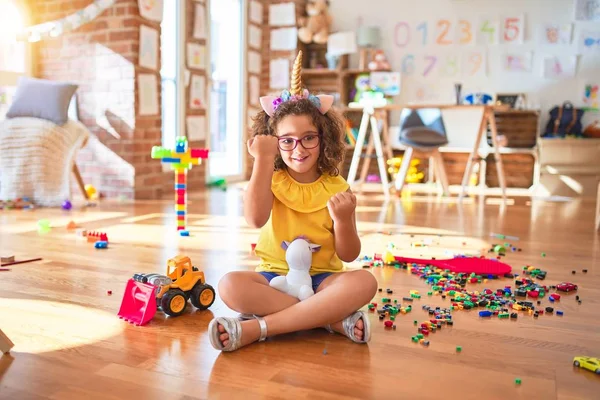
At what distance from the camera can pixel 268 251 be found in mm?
1465

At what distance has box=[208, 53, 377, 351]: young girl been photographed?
129 centimetres

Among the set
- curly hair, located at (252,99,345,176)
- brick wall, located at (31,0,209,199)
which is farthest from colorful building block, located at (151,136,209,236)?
brick wall, located at (31,0,209,199)

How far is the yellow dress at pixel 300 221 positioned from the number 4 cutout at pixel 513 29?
4821mm

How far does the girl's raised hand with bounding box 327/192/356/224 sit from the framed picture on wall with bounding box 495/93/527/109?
4696 mm

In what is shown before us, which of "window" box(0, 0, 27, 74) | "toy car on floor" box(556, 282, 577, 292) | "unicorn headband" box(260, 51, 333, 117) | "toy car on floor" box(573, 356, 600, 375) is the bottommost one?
"toy car on floor" box(556, 282, 577, 292)

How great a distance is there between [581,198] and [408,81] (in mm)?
1981

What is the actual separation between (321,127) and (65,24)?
10.2 feet

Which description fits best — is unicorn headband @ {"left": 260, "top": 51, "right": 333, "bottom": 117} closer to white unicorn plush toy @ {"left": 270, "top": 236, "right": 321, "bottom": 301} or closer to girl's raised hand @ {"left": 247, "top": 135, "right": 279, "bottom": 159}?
girl's raised hand @ {"left": 247, "top": 135, "right": 279, "bottom": 159}

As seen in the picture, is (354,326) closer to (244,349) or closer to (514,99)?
(244,349)

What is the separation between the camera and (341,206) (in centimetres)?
129

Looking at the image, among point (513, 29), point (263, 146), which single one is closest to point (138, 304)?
point (263, 146)

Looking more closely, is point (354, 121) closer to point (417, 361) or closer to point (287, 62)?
point (287, 62)

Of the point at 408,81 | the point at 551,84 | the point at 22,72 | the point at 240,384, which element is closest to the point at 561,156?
the point at 551,84

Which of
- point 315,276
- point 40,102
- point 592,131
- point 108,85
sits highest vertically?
point 108,85
